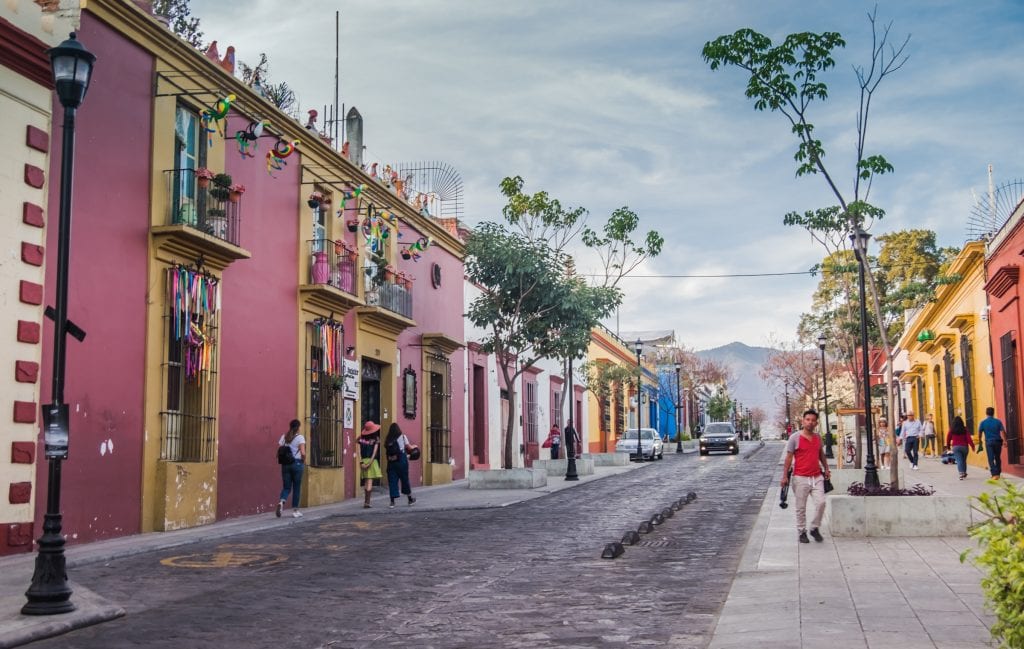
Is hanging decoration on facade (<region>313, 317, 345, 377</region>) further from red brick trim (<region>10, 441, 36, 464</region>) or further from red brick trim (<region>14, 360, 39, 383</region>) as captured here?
red brick trim (<region>10, 441, 36, 464</region>)

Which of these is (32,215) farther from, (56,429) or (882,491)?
(882,491)

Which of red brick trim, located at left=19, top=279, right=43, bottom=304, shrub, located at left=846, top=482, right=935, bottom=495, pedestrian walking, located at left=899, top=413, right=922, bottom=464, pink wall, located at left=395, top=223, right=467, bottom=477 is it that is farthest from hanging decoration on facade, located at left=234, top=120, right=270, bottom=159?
pedestrian walking, located at left=899, top=413, right=922, bottom=464

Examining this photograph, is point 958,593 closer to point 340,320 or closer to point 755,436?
point 340,320

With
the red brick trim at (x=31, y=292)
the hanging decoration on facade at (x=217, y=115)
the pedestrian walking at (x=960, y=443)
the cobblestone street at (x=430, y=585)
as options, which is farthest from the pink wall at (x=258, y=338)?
the pedestrian walking at (x=960, y=443)

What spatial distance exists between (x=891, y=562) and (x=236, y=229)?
11597mm

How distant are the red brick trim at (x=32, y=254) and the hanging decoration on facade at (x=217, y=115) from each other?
4148mm

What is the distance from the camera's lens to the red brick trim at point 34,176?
1177 cm

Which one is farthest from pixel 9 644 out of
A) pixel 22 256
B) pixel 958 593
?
pixel 958 593

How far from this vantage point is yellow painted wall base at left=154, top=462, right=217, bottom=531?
1442cm

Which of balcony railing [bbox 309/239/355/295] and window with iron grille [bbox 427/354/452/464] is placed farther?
window with iron grille [bbox 427/354/452/464]

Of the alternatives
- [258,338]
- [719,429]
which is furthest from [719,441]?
[258,338]

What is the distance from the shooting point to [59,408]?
8125 millimetres

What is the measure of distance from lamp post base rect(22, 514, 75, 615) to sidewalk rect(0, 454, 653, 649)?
9 centimetres

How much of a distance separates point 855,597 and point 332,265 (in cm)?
1472
